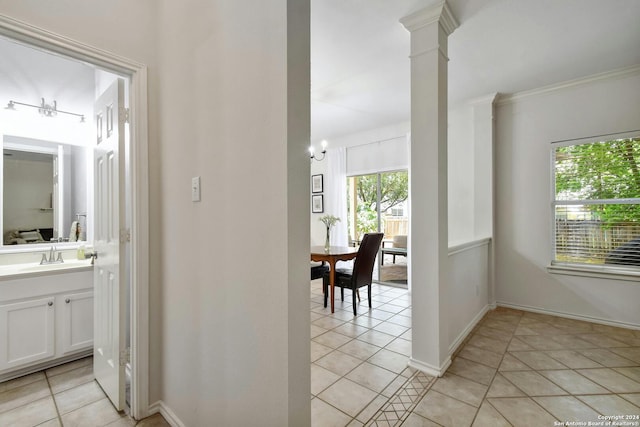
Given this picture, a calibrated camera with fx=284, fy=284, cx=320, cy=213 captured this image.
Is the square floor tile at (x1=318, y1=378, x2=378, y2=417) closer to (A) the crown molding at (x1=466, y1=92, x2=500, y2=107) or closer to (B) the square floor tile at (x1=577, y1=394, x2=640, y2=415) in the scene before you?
(B) the square floor tile at (x1=577, y1=394, x2=640, y2=415)

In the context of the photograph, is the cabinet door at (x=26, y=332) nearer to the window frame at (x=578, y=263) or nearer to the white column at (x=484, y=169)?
the white column at (x=484, y=169)

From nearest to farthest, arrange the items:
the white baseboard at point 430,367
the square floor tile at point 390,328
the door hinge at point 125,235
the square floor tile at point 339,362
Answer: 1. the door hinge at point 125,235
2. the white baseboard at point 430,367
3. the square floor tile at point 339,362
4. the square floor tile at point 390,328

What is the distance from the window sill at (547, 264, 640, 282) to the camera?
9.61 feet

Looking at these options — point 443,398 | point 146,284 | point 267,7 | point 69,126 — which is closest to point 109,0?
point 267,7

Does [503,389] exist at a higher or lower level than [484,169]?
lower

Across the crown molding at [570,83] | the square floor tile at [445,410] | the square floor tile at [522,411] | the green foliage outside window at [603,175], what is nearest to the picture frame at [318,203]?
the crown molding at [570,83]

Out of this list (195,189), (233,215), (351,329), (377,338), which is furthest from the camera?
(351,329)

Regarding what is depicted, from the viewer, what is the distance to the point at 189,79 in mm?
1455

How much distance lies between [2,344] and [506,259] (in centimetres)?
494

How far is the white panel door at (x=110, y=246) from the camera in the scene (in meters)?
1.68

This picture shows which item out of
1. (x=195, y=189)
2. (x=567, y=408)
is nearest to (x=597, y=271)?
(x=567, y=408)

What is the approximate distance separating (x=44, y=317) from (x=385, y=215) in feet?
14.4

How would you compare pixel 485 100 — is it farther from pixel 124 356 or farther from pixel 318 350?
pixel 124 356

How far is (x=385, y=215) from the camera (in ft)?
16.5
